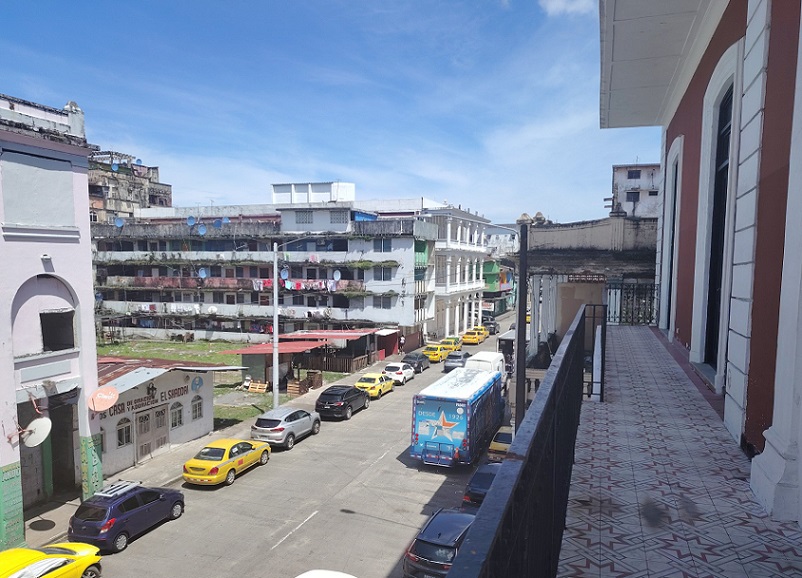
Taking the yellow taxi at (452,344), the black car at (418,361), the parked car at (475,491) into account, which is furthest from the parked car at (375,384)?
the parked car at (475,491)

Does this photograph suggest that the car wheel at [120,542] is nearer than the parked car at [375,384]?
Yes

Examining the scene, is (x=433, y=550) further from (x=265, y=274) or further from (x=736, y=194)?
(x=265, y=274)

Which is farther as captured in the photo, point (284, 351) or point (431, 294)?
point (431, 294)

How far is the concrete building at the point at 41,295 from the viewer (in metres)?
11.6

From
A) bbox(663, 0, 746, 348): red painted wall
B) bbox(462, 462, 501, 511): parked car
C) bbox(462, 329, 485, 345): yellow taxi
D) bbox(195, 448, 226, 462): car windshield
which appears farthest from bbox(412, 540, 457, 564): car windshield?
bbox(462, 329, 485, 345): yellow taxi

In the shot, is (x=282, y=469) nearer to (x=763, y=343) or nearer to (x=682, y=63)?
(x=763, y=343)

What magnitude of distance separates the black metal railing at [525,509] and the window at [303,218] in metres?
36.9

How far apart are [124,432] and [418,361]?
20283mm

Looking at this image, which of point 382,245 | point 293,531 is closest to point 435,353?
point 382,245

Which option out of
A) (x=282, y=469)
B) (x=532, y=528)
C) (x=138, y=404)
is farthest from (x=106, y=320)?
(x=532, y=528)

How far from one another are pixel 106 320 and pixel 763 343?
168 ft

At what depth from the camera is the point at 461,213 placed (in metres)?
46.3

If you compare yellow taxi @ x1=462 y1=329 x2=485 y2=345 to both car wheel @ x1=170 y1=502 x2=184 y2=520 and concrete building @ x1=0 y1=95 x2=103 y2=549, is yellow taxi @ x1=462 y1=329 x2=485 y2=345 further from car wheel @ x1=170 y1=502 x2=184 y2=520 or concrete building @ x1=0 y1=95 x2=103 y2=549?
concrete building @ x1=0 y1=95 x2=103 y2=549

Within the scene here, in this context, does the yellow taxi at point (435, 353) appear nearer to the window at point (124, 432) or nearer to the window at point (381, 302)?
the window at point (381, 302)
